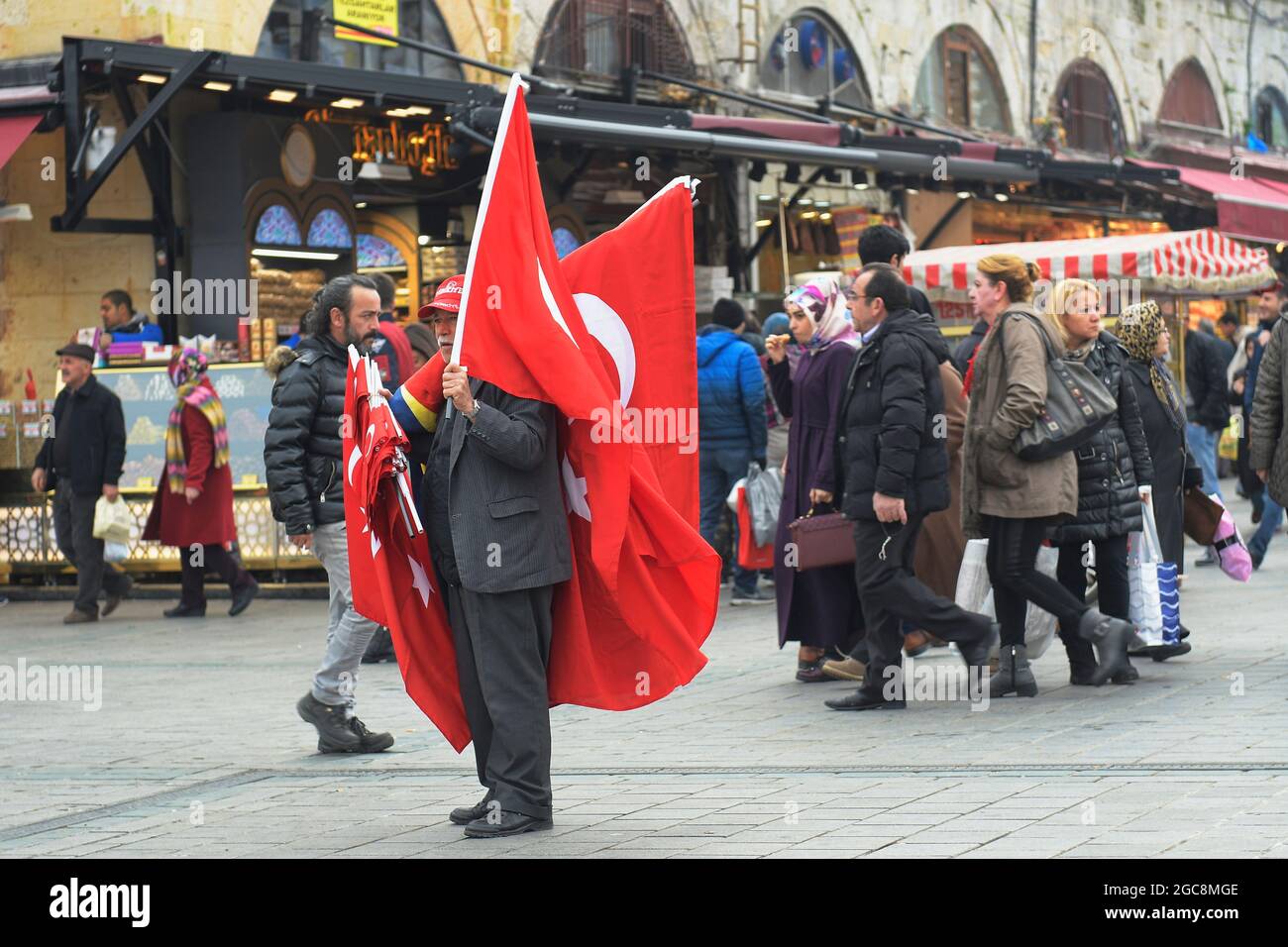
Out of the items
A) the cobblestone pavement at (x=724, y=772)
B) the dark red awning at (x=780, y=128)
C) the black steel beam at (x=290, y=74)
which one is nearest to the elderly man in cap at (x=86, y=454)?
the black steel beam at (x=290, y=74)

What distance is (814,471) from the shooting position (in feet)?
31.5

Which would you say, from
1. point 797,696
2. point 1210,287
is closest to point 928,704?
point 797,696

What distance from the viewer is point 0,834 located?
6.56 meters

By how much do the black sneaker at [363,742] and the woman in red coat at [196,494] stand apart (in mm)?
5960

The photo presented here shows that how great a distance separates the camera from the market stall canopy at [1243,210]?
2541 centimetres

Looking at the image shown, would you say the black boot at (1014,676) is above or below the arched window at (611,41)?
below

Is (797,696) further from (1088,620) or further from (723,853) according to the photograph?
(723,853)

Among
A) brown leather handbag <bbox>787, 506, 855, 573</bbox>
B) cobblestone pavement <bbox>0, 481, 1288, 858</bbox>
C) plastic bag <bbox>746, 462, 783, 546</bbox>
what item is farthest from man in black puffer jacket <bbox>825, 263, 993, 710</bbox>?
plastic bag <bbox>746, 462, 783, 546</bbox>

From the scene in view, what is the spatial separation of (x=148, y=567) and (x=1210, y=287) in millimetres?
8984

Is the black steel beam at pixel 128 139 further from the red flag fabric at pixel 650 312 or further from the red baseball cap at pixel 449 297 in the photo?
the red flag fabric at pixel 650 312

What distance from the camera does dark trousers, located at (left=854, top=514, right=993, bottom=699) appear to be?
28.2 ft

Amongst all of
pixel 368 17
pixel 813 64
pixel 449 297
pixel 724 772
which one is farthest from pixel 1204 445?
pixel 449 297

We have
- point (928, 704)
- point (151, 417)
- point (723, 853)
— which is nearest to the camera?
point (723, 853)

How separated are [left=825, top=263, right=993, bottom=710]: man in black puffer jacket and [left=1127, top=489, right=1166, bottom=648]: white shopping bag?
3.33 ft
